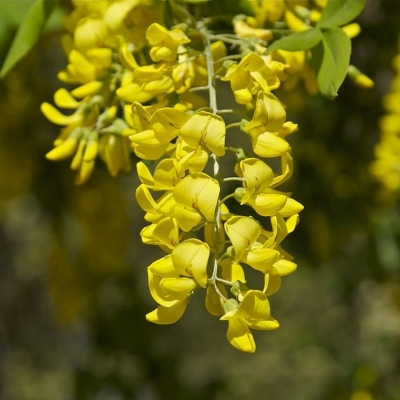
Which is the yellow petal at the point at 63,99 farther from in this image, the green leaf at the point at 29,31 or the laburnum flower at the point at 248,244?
the laburnum flower at the point at 248,244

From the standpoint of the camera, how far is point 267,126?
49 centimetres

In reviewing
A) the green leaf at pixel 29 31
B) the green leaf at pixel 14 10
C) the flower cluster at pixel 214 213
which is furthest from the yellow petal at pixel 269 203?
the green leaf at pixel 14 10

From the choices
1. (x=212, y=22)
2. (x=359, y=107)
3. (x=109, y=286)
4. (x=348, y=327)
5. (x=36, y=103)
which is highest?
(x=212, y=22)

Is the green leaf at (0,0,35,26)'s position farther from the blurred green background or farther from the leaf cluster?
the leaf cluster

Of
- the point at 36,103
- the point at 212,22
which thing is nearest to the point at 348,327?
the point at 36,103

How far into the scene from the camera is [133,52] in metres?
0.63

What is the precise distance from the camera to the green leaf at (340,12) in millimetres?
604

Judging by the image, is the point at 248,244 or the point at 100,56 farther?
the point at 100,56

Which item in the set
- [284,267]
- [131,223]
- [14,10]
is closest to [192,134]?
[284,267]

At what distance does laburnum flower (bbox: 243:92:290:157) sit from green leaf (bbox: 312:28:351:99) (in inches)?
3.0

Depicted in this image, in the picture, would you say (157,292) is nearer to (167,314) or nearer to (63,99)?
(167,314)

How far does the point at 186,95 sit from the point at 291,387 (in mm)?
3079

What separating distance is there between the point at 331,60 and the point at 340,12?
0.07 metres

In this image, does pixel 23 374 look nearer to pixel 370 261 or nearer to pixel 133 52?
pixel 370 261
